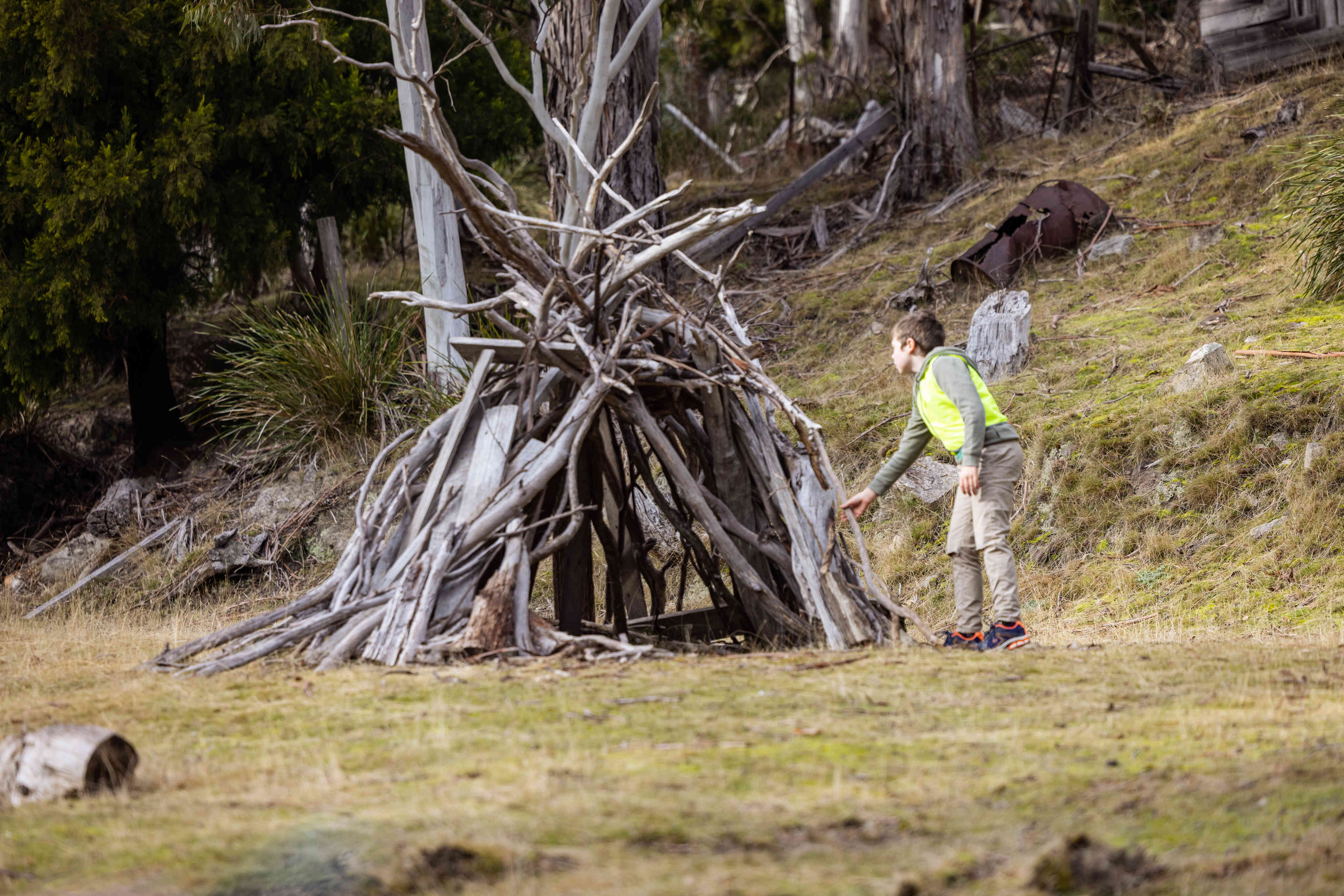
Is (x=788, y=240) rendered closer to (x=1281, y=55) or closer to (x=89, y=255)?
(x=1281, y=55)

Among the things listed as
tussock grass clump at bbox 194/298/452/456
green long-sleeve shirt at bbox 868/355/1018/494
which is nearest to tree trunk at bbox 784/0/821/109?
tussock grass clump at bbox 194/298/452/456

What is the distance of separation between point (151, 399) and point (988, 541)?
349 inches

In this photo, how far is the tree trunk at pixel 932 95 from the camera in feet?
42.1

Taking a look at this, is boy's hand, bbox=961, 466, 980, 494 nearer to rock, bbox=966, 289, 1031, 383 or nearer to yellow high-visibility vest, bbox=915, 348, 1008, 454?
yellow high-visibility vest, bbox=915, 348, 1008, 454

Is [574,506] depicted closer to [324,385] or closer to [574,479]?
[574,479]

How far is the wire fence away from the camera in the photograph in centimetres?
1400

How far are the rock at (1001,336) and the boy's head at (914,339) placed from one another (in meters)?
3.55

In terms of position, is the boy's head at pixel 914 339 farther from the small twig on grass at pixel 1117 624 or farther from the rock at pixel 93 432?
the rock at pixel 93 432

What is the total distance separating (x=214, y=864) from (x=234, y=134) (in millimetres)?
8870

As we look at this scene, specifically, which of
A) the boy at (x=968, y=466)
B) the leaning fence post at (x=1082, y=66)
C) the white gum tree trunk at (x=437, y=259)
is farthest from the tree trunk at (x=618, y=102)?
the leaning fence post at (x=1082, y=66)

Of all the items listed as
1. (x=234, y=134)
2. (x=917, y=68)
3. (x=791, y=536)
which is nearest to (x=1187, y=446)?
(x=791, y=536)

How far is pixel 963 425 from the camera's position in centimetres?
531

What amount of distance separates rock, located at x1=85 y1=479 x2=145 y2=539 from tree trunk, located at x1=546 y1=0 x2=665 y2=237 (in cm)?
467

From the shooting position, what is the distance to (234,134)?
9.95 meters
